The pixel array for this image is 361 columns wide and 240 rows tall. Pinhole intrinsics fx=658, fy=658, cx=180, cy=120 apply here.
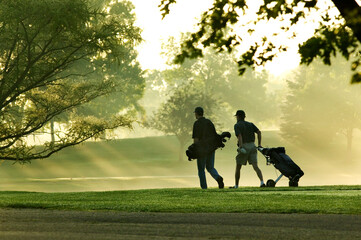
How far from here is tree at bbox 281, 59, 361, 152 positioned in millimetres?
63281

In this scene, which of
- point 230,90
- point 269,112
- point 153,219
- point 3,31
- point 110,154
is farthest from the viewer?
point 269,112

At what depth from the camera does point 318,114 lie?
6378 centimetres

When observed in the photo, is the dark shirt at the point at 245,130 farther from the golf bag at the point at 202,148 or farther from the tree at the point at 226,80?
the tree at the point at 226,80

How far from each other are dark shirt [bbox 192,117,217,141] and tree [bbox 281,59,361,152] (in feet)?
158

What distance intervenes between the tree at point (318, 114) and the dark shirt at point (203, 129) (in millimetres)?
48203

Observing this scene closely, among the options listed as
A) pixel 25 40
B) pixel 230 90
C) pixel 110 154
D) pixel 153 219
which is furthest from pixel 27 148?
pixel 230 90

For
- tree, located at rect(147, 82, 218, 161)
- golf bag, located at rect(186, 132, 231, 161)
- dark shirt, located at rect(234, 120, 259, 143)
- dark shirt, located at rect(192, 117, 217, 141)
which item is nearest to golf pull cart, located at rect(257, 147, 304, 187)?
dark shirt, located at rect(234, 120, 259, 143)

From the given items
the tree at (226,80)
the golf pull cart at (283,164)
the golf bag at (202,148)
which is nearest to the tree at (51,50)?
the golf bag at (202,148)

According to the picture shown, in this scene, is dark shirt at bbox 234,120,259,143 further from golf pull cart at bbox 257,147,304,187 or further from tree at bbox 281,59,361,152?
tree at bbox 281,59,361,152

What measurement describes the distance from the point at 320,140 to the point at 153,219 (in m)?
57.2

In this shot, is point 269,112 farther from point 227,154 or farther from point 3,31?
point 3,31

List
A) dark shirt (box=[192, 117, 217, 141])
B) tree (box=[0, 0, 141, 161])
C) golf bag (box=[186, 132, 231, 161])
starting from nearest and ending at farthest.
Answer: golf bag (box=[186, 132, 231, 161]), dark shirt (box=[192, 117, 217, 141]), tree (box=[0, 0, 141, 161])

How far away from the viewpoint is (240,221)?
341 inches

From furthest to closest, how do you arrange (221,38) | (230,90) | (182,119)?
(230,90), (182,119), (221,38)
